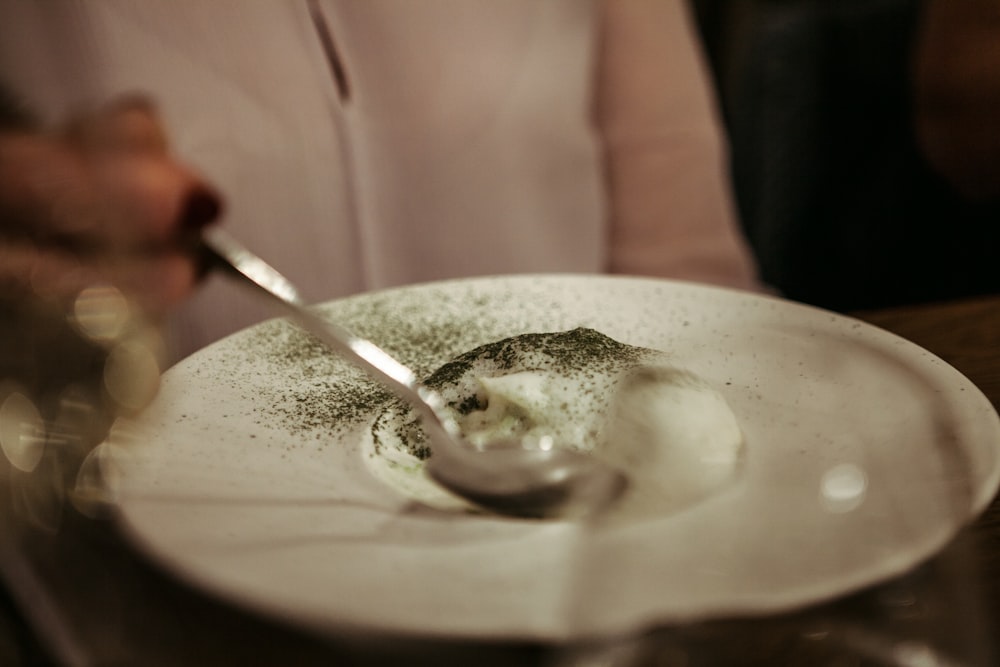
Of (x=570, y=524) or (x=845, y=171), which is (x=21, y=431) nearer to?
(x=570, y=524)

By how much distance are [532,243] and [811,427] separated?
1.83 feet

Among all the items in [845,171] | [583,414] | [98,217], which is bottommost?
[845,171]

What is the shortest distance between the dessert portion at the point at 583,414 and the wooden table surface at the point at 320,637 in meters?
0.07

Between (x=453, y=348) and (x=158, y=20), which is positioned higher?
(x=158, y=20)

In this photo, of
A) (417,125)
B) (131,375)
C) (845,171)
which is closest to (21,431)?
(131,375)

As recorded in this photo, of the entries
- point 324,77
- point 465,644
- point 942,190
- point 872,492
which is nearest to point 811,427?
point 872,492

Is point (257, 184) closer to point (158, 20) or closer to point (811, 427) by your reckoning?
point (158, 20)

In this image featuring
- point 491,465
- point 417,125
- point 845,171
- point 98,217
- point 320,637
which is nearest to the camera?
point 320,637

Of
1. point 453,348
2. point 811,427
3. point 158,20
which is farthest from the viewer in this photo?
point 158,20

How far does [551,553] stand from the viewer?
0.69ft

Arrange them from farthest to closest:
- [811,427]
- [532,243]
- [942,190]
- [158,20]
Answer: [942,190] < [532,243] < [158,20] < [811,427]

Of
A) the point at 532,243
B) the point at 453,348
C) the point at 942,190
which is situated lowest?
the point at 942,190

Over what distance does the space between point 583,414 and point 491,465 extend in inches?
2.2

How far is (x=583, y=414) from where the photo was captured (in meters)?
0.33
